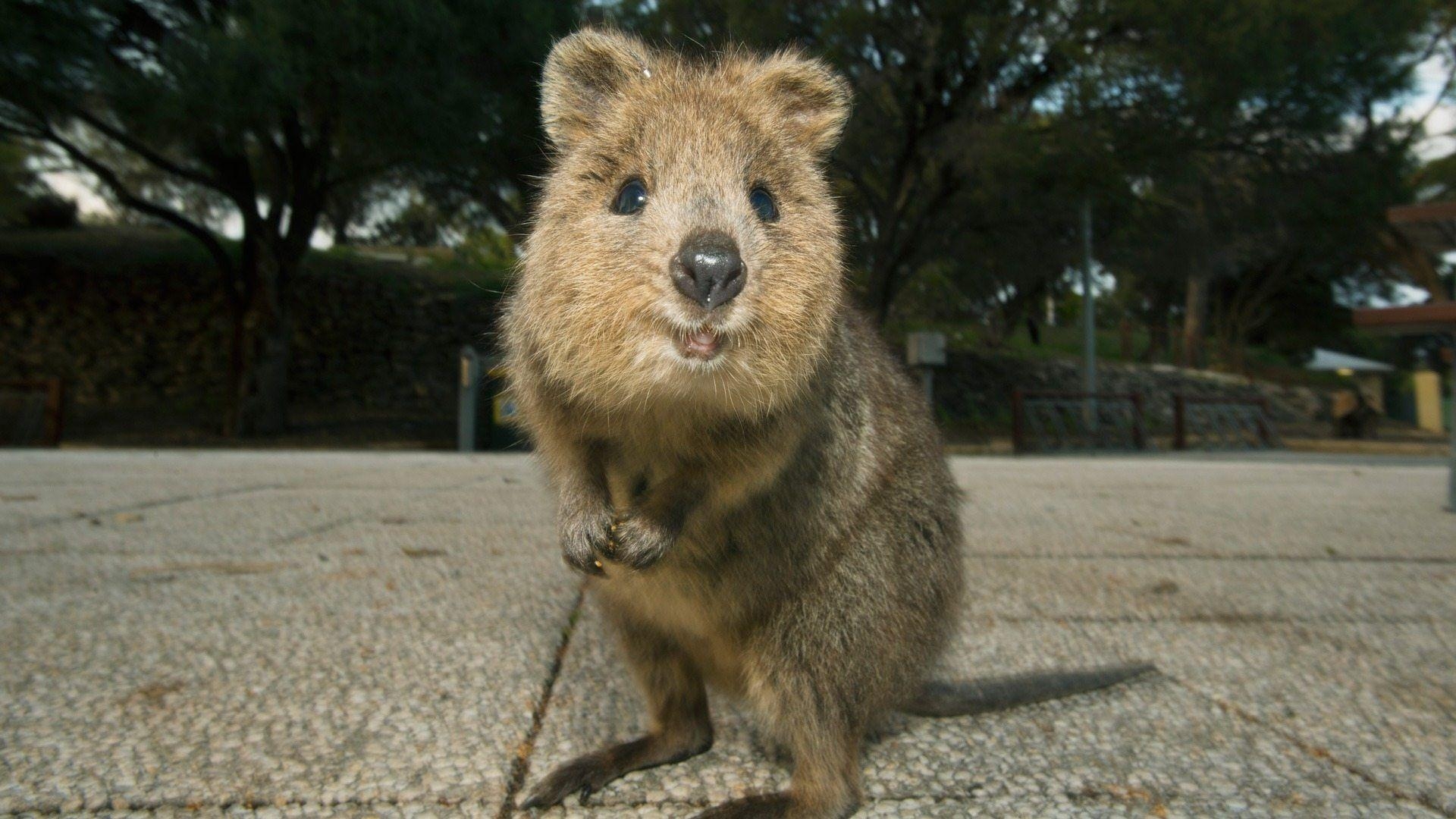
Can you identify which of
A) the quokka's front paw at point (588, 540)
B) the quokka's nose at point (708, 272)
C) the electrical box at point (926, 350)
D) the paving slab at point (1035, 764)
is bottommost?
the paving slab at point (1035, 764)

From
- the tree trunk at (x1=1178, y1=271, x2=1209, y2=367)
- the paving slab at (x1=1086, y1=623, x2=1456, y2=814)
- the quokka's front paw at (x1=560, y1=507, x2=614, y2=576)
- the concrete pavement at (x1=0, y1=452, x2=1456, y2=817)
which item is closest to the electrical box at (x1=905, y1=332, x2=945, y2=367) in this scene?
the concrete pavement at (x1=0, y1=452, x2=1456, y2=817)

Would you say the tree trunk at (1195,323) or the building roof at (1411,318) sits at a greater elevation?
the tree trunk at (1195,323)

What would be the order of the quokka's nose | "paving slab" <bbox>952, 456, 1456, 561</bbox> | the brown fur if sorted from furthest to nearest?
"paving slab" <bbox>952, 456, 1456, 561</bbox> → the brown fur → the quokka's nose

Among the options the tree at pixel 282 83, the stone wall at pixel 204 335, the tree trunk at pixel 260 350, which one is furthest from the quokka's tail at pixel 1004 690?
the stone wall at pixel 204 335

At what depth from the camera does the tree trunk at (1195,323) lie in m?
32.4

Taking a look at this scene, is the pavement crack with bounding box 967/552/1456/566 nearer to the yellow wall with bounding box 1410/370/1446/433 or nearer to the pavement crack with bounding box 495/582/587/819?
the pavement crack with bounding box 495/582/587/819

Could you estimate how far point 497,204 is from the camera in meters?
15.8

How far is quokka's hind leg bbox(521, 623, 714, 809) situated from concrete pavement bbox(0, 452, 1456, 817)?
0.04 meters

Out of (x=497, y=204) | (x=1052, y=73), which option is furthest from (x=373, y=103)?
(x=1052, y=73)

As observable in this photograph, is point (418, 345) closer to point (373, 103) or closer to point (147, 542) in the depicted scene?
point (373, 103)

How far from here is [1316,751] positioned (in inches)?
86.7

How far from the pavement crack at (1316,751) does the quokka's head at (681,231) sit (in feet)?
4.64

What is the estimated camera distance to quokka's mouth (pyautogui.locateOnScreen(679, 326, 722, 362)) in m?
1.66

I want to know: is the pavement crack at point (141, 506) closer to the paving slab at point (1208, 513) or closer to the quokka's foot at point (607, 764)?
the quokka's foot at point (607, 764)
